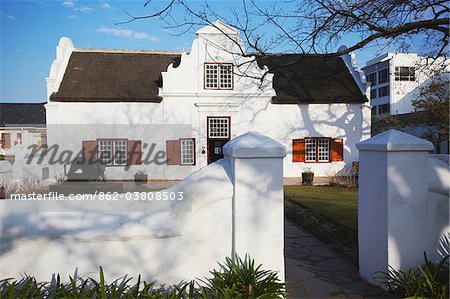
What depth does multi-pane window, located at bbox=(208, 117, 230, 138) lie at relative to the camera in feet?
59.7

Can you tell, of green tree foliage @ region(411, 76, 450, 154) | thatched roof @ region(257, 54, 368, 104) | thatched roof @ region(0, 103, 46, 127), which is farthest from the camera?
thatched roof @ region(0, 103, 46, 127)

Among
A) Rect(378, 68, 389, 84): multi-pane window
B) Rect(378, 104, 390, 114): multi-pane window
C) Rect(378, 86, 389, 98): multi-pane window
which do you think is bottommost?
Rect(378, 104, 390, 114): multi-pane window

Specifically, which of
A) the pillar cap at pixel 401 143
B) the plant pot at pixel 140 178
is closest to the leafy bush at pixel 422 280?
the pillar cap at pixel 401 143

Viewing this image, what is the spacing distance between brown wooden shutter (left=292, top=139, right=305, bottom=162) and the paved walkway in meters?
12.4

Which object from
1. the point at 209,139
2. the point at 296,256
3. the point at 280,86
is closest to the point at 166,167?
the point at 209,139

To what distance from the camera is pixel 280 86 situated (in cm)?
1920

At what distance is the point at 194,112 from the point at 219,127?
5.20 ft

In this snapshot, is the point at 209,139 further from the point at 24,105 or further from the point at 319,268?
the point at 24,105

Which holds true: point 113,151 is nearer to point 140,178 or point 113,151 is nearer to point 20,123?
point 140,178

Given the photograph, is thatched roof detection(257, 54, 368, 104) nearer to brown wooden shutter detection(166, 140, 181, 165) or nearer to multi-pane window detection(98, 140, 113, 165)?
brown wooden shutter detection(166, 140, 181, 165)

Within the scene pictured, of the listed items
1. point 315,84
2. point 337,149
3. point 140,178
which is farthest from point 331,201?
point 315,84

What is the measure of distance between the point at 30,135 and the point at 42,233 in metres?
28.4

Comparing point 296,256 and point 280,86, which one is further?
point 280,86

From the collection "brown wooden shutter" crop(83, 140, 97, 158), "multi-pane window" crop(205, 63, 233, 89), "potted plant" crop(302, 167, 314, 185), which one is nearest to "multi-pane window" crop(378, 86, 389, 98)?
"potted plant" crop(302, 167, 314, 185)
